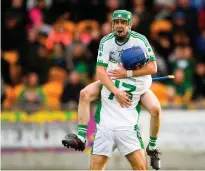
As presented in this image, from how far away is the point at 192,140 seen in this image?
15.3 meters

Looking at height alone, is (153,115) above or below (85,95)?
below

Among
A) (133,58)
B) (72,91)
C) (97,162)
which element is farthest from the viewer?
(72,91)

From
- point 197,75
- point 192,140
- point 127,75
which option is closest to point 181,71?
point 197,75

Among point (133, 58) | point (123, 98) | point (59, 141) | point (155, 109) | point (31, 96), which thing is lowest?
point (59, 141)

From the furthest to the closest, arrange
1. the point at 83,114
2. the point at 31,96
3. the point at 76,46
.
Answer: the point at 76,46 < the point at 31,96 < the point at 83,114

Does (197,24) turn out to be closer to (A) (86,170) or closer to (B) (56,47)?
(B) (56,47)

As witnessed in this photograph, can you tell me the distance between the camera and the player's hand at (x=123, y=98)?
998 cm

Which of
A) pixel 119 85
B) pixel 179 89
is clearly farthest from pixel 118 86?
pixel 179 89

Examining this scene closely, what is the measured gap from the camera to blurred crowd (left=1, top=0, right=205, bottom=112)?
15.8 metres

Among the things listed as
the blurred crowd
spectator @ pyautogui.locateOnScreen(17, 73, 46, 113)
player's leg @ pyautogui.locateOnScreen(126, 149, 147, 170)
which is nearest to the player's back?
player's leg @ pyautogui.locateOnScreen(126, 149, 147, 170)

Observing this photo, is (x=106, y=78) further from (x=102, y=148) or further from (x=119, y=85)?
(x=102, y=148)

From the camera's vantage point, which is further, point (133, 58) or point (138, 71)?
point (138, 71)

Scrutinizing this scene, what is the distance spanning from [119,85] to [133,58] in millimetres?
424

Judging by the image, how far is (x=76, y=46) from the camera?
16.7 meters
